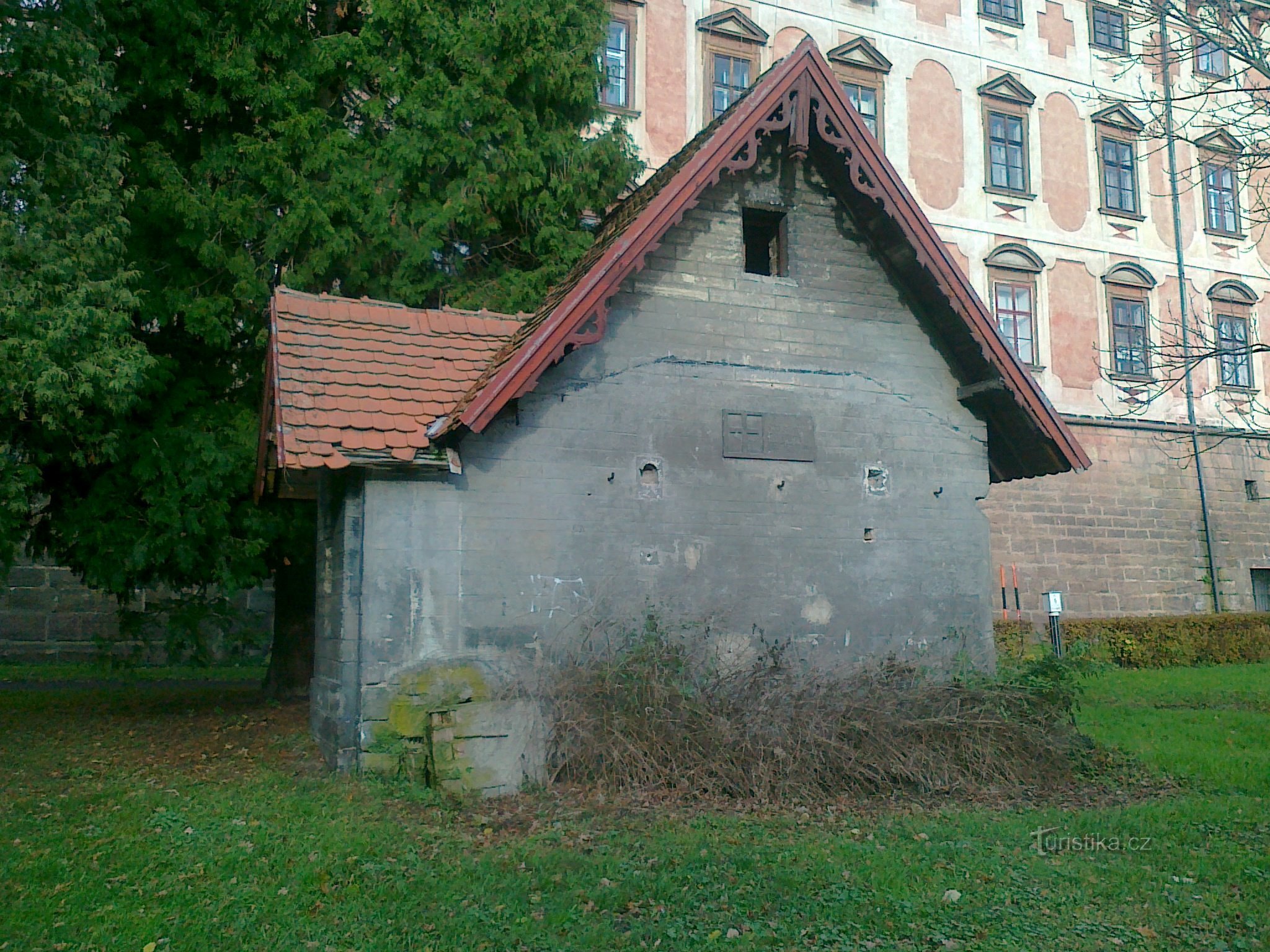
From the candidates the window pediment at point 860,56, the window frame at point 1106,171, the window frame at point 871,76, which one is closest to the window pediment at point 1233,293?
the window frame at point 1106,171

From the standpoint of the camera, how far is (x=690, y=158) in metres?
10.6

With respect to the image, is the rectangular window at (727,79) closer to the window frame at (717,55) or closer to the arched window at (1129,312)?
the window frame at (717,55)

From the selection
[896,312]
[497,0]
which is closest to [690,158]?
[896,312]

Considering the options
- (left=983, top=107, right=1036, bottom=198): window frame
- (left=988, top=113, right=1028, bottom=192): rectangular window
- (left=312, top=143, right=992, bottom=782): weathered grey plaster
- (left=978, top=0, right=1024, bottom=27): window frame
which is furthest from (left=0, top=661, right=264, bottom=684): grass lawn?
(left=978, top=0, right=1024, bottom=27): window frame

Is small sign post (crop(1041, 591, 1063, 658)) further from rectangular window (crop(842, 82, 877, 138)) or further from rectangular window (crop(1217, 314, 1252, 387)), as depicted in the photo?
rectangular window (crop(842, 82, 877, 138))

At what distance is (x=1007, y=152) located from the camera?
24.8 m

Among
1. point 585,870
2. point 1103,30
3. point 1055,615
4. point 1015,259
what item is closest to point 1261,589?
point 1015,259

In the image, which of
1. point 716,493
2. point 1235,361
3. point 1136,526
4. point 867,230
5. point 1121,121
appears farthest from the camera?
point 1235,361

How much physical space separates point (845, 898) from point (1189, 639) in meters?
18.0

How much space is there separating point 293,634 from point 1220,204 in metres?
24.5

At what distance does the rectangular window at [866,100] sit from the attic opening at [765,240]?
40.3 feet

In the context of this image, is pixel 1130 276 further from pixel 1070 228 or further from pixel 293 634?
pixel 293 634

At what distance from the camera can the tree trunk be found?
48.4ft

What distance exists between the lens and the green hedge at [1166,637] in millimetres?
20312
